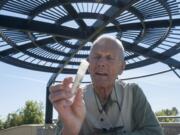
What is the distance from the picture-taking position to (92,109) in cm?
338

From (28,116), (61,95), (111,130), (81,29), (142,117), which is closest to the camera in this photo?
(61,95)

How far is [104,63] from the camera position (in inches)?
130

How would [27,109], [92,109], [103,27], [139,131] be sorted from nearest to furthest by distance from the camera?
[139,131] → [92,109] → [103,27] → [27,109]

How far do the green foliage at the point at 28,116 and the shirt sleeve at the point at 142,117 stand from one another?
31.6 meters

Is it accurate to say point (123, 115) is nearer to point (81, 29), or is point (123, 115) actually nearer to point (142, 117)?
point (142, 117)

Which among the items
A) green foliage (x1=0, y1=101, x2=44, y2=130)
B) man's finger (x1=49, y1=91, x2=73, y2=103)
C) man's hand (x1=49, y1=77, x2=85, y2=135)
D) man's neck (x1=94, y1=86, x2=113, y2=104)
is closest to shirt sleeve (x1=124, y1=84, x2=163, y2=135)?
man's neck (x1=94, y1=86, x2=113, y2=104)

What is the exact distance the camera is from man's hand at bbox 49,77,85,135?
7.56 ft

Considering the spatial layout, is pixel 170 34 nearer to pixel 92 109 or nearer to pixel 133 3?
pixel 133 3

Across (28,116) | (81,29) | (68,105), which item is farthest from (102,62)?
(28,116)

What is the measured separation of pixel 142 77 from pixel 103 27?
635 centimetres

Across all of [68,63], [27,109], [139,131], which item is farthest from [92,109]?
[27,109]

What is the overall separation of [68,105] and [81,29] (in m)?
11.7

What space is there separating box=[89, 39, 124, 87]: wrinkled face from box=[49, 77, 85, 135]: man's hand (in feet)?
2.53

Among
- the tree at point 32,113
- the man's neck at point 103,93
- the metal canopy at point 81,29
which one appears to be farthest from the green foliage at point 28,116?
the man's neck at point 103,93
